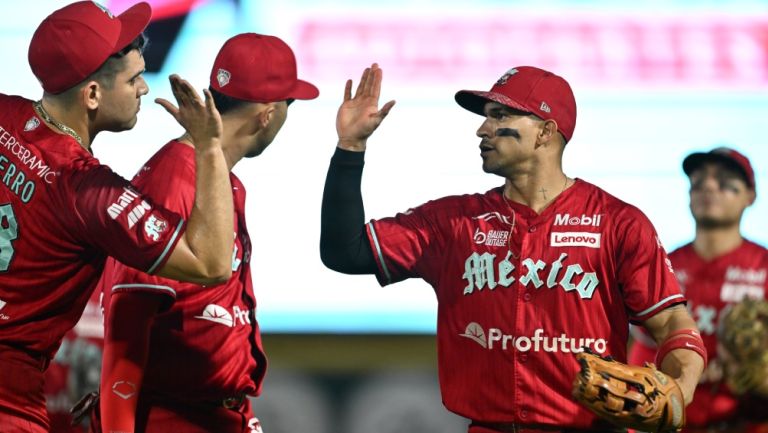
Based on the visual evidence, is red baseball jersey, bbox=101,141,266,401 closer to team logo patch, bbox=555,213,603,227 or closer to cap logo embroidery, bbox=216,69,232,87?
cap logo embroidery, bbox=216,69,232,87

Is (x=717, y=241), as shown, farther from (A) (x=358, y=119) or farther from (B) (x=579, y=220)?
(A) (x=358, y=119)

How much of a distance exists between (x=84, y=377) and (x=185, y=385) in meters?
3.00

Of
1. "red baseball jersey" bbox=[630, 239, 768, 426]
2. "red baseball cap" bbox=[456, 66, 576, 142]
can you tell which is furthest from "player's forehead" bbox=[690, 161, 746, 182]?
"red baseball cap" bbox=[456, 66, 576, 142]

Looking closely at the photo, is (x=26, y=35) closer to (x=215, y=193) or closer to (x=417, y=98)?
(x=417, y=98)

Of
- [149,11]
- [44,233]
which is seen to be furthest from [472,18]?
[44,233]

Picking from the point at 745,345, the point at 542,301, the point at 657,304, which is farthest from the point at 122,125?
the point at 745,345

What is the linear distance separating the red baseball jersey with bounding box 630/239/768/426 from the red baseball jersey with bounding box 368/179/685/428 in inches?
93.5

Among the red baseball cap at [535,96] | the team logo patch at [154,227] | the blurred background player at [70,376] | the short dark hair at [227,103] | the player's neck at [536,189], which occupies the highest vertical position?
the red baseball cap at [535,96]

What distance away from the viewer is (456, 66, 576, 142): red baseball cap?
4.92 metres

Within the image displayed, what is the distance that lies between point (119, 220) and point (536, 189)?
1721mm

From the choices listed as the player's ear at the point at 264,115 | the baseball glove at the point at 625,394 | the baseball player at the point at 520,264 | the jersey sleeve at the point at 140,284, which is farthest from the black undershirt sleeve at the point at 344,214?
the baseball glove at the point at 625,394

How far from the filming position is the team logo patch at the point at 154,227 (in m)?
3.84

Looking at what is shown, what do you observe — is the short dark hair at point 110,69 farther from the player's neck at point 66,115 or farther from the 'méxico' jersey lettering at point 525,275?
the 'méxico' jersey lettering at point 525,275

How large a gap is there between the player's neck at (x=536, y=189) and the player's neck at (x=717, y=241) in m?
2.56
